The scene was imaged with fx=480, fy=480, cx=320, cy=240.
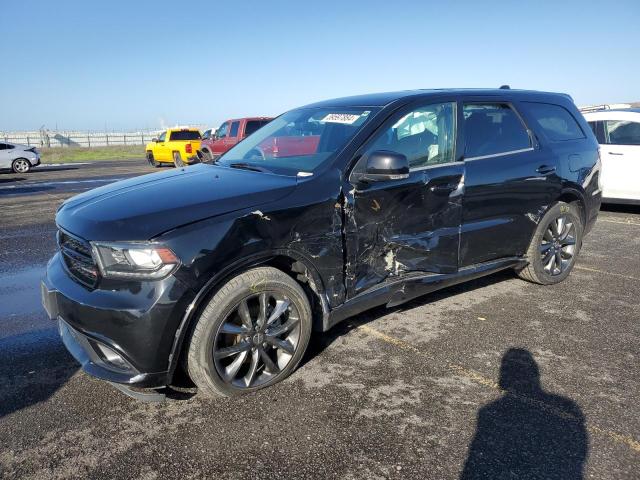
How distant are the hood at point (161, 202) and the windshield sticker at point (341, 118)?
79 cm

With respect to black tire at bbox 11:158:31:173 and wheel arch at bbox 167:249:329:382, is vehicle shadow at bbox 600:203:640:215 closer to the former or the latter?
wheel arch at bbox 167:249:329:382

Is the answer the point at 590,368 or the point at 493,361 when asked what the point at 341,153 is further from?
the point at 590,368

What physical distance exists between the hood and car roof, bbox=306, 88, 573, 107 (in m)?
1.09

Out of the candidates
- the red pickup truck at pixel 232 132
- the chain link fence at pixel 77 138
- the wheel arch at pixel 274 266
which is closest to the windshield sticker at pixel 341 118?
the wheel arch at pixel 274 266

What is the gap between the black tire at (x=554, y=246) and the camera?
4.57m

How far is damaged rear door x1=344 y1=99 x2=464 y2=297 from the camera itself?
10.6 ft

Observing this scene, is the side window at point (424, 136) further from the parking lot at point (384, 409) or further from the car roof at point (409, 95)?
the parking lot at point (384, 409)

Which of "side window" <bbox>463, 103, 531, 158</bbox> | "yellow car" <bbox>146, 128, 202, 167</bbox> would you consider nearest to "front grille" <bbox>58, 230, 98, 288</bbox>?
"side window" <bbox>463, 103, 531, 158</bbox>

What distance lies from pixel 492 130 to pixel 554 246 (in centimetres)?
145

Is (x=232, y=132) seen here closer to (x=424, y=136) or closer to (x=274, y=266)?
(x=424, y=136)

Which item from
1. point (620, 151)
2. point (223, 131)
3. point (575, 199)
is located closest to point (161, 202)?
point (575, 199)

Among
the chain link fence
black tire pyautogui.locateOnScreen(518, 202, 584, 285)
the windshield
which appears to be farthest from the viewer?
the chain link fence

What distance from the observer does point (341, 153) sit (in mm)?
3234

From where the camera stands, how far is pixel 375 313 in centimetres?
422
